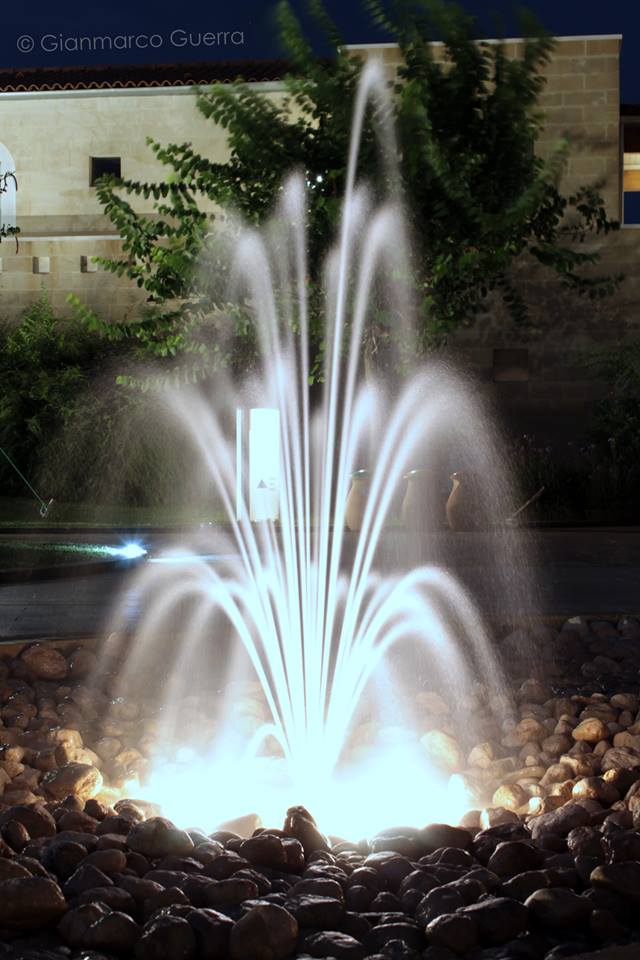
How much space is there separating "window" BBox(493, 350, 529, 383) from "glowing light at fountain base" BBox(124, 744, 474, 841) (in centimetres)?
2230

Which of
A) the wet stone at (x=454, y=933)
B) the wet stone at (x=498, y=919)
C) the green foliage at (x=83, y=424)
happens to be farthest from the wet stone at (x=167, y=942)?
the green foliage at (x=83, y=424)

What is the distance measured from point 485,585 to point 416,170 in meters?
10.2

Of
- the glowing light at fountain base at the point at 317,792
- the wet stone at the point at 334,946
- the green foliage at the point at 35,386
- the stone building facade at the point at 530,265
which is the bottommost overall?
the glowing light at fountain base at the point at 317,792

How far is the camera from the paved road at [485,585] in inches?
361

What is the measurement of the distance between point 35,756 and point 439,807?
5.59ft

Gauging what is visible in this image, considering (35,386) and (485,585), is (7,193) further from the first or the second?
(485,585)

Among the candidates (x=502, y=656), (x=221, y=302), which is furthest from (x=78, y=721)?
(x=221, y=302)

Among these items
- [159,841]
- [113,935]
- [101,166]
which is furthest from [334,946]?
[101,166]

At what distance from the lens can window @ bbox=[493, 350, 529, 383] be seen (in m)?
27.5

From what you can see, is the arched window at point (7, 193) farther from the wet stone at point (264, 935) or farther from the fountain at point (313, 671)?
the wet stone at point (264, 935)

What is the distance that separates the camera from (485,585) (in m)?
11.3

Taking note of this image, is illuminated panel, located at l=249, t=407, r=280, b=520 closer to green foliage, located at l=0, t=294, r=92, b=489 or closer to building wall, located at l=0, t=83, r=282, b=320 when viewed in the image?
green foliage, located at l=0, t=294, r=92, b=489

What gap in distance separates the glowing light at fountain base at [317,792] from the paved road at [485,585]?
1857 mm

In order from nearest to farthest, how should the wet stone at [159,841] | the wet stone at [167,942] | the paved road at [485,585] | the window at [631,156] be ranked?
the wet stone at [167,942] < the wet stone at [159,841] < the paved road at [485,585] < the window at [631,156]
